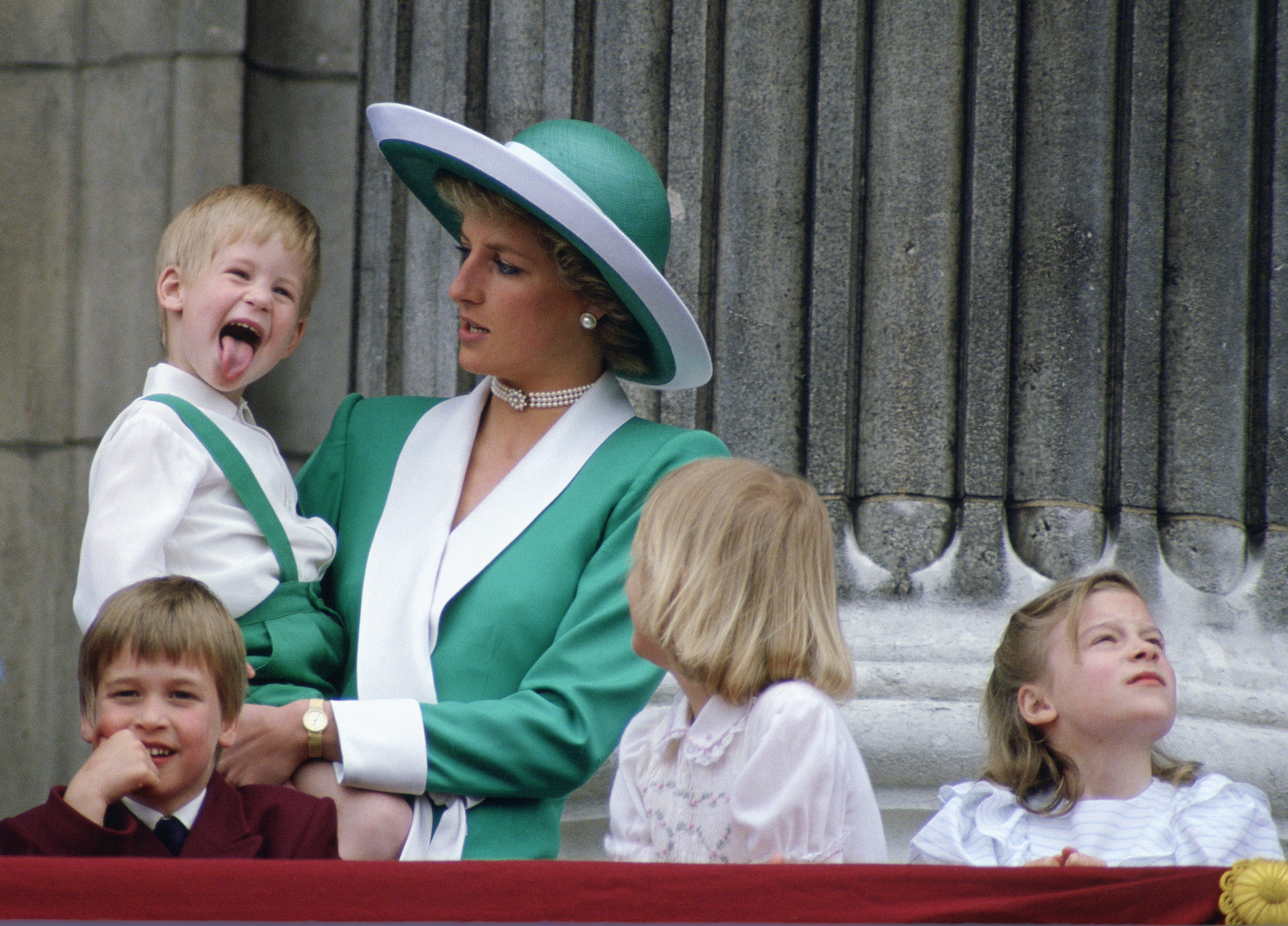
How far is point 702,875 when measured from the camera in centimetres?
171

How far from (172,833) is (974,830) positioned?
115 cm

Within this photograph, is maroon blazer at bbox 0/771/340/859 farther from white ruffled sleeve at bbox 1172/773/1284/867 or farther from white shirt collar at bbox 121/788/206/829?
white ruffled sleeve at bbox 1172/773/1284/867

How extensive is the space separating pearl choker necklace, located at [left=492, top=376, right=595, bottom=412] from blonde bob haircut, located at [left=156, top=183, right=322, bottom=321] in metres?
0.37

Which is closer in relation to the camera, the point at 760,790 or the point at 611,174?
the point at 760,790

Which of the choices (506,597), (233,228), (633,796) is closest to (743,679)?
(633,796)

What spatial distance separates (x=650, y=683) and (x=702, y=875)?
79 cm

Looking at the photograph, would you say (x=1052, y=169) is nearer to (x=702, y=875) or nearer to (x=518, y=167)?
(x=518, y=167)

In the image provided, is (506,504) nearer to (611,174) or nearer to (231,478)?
(231,478)

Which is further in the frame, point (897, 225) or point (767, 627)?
point (897, 225)

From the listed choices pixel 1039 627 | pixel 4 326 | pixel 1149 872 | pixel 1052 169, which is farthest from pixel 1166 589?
pixel 4 326

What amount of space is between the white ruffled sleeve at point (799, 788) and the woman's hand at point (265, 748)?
60 centimetres

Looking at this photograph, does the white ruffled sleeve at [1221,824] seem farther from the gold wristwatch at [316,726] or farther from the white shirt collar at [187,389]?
the white shirt collar at [187,389]

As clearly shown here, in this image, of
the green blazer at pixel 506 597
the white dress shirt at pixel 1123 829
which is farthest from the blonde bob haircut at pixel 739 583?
the white dress shirt at pixel 1123 829

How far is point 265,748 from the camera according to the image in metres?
2.30
